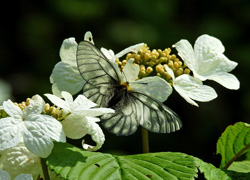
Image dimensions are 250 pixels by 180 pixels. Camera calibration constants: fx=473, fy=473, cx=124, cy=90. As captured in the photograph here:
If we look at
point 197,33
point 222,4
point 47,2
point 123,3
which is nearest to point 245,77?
point 197,33

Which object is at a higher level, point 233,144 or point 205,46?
point 205,46

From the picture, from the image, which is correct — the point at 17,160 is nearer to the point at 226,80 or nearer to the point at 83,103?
the point at 83,103

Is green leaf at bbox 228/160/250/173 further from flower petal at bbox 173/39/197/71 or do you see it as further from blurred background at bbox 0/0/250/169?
blurred background at bbox 0/0/250/169

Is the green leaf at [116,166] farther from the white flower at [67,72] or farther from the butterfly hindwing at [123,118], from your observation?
the white flower at [67,72]

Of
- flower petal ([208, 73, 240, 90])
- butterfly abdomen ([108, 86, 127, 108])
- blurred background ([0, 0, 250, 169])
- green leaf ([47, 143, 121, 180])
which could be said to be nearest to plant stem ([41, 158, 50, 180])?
green leaf ([47, 143, 121, 180])

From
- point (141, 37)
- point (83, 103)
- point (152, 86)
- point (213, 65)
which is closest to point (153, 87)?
point (152, 86)

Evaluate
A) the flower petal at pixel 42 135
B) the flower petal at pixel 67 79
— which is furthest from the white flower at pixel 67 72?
the flower petal at pixel 42 135
